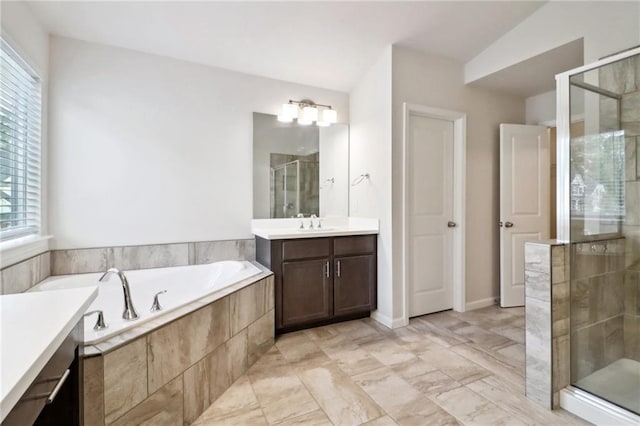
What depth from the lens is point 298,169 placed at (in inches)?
127

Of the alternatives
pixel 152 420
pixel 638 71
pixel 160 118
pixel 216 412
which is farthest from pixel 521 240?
pixel 160 118

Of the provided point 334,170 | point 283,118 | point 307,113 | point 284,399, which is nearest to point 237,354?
point 284,399

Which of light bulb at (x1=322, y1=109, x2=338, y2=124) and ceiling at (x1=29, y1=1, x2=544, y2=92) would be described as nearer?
ceiling at (x1=29, y1=1, x2=544, y2=92)

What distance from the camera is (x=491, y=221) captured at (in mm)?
3395

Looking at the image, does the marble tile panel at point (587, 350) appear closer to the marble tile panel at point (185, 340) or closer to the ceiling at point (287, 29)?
the marble tile panel at point (185, 340)

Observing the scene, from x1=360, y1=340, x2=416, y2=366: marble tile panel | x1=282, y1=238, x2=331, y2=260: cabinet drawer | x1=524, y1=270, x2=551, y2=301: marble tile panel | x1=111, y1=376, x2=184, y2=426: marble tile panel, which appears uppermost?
x1=282, y1=238, x2=331, y2=260: cabinet drawer

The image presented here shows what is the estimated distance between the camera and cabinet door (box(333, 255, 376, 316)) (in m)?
2.79

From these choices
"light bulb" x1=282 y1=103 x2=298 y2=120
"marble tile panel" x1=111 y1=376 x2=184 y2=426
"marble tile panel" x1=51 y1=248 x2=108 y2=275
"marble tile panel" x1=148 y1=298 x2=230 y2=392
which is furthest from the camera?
"light bulb" x1=282 y1=103 x2=298 y2=120

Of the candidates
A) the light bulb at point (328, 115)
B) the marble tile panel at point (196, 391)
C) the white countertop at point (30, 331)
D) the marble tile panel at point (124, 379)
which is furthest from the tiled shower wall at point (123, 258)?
the light bulb at point (328, 115)

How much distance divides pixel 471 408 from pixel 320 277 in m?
1.42

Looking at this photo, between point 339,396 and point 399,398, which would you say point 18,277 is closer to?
point 339,396

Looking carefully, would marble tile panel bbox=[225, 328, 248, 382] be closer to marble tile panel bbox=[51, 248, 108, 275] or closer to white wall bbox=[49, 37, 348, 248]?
white wall bbox=[49, 37, 348, 248]

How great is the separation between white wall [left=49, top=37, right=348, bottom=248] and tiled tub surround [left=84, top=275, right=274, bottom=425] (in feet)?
3.61

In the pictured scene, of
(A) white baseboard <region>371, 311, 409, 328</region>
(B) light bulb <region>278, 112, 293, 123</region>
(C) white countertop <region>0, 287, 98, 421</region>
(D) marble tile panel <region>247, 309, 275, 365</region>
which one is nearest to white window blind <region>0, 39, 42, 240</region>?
(C) white countertop <region>0, 287, 98, 421</region>
